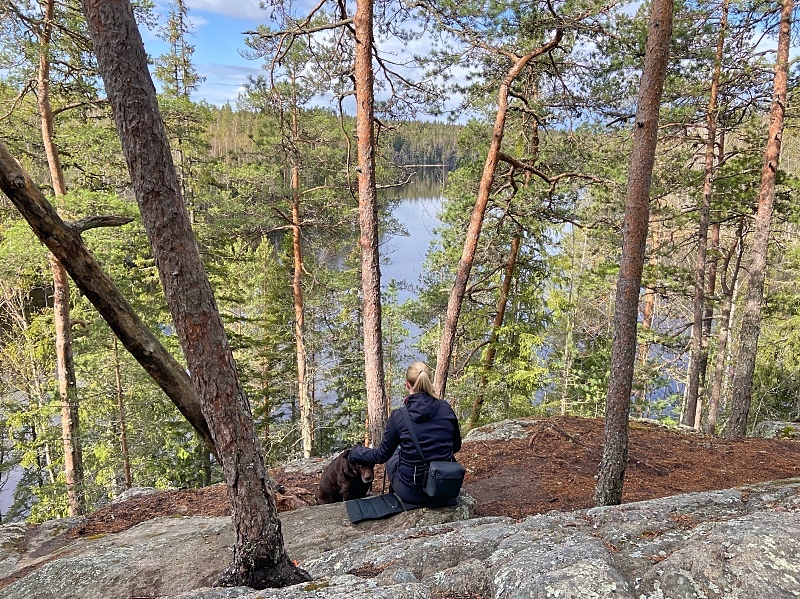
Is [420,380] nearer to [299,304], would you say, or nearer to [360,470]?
[360,470]

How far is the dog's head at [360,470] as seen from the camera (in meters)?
4.58

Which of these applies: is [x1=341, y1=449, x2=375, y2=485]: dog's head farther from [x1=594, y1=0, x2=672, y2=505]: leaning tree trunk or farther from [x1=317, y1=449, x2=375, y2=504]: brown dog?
[x1=594, y1=0, x2=672, y2=505]: leaning tree trunk

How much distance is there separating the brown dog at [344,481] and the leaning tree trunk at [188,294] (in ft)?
5.72

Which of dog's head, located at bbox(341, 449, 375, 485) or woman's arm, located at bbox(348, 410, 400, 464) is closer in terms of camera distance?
woman's arm, located at bbox(348, 410, 400, 464)

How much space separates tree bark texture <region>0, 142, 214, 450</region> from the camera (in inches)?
107

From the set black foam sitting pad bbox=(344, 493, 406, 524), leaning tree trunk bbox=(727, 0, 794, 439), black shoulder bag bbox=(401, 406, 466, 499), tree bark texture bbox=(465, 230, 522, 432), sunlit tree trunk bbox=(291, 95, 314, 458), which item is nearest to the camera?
black shoulder bag bbox=(401, 406, 466, 499)

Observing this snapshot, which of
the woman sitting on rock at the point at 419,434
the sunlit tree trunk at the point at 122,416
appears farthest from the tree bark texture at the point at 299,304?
the woman sitting on rock at the point at 419,434

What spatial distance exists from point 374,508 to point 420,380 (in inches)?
48.3

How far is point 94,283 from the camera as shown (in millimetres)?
2963

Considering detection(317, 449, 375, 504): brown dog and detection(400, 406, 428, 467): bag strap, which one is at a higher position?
detection(400, 406, 428, 467): bag strap

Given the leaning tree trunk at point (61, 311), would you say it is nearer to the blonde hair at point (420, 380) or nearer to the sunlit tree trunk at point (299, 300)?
the sunlit tree trunk at point (299, 300)

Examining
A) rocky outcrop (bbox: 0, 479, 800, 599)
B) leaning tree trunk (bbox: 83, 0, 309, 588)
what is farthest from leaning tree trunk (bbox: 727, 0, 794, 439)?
leaning tree trunk (bbox: 83, 0, 309, 588)

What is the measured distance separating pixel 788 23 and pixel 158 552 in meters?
11.0

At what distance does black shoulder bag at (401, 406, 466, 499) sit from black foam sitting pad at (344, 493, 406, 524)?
401 mm
